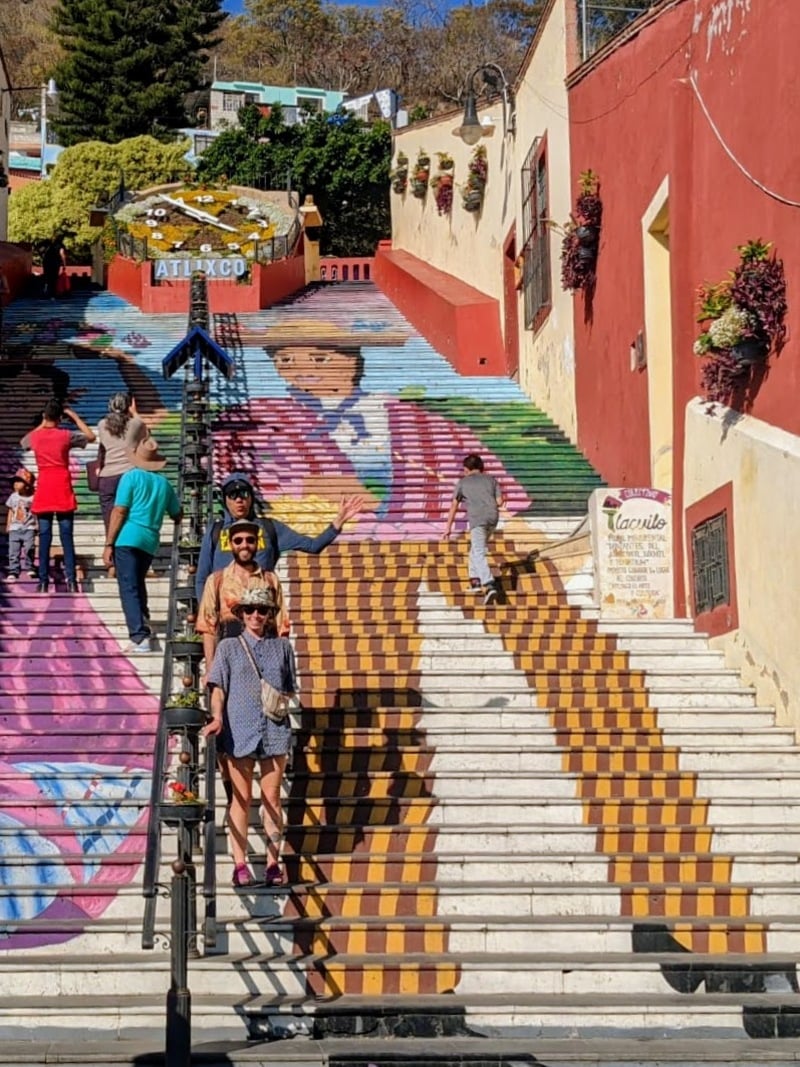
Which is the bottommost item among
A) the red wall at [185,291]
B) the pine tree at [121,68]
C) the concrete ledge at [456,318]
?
the concrete ledge at [456,318]

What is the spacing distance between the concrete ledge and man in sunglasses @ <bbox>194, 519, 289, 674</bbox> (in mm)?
14317

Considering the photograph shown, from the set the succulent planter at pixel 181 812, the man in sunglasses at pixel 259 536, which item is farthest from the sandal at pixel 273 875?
the man in sunglasses at pixel 259 536

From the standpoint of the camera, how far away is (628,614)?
13109 mm

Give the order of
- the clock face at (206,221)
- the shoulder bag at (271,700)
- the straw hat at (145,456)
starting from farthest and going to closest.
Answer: the clock face at (206,221) → the straw hat at (145,456) → the shoulder bag at (271,700)

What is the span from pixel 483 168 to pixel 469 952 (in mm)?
19514

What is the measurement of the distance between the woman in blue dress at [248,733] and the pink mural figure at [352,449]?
6521mm

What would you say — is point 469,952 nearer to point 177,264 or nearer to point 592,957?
point 592,957

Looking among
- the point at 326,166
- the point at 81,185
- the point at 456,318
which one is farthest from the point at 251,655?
the point at 326,166

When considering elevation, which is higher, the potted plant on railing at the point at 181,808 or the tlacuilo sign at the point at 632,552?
the tlacuilo sign at the point at 632,552

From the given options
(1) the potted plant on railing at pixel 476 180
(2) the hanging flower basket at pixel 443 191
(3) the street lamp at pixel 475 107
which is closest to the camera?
(3) the street lamp at pixel 475 107

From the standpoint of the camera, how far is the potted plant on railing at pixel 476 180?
26375mm

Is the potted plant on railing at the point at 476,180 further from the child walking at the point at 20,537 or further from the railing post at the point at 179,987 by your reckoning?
the railing post at the point at 179,987

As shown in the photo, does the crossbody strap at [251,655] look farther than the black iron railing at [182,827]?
Yes

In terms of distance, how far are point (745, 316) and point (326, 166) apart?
36.6 m
